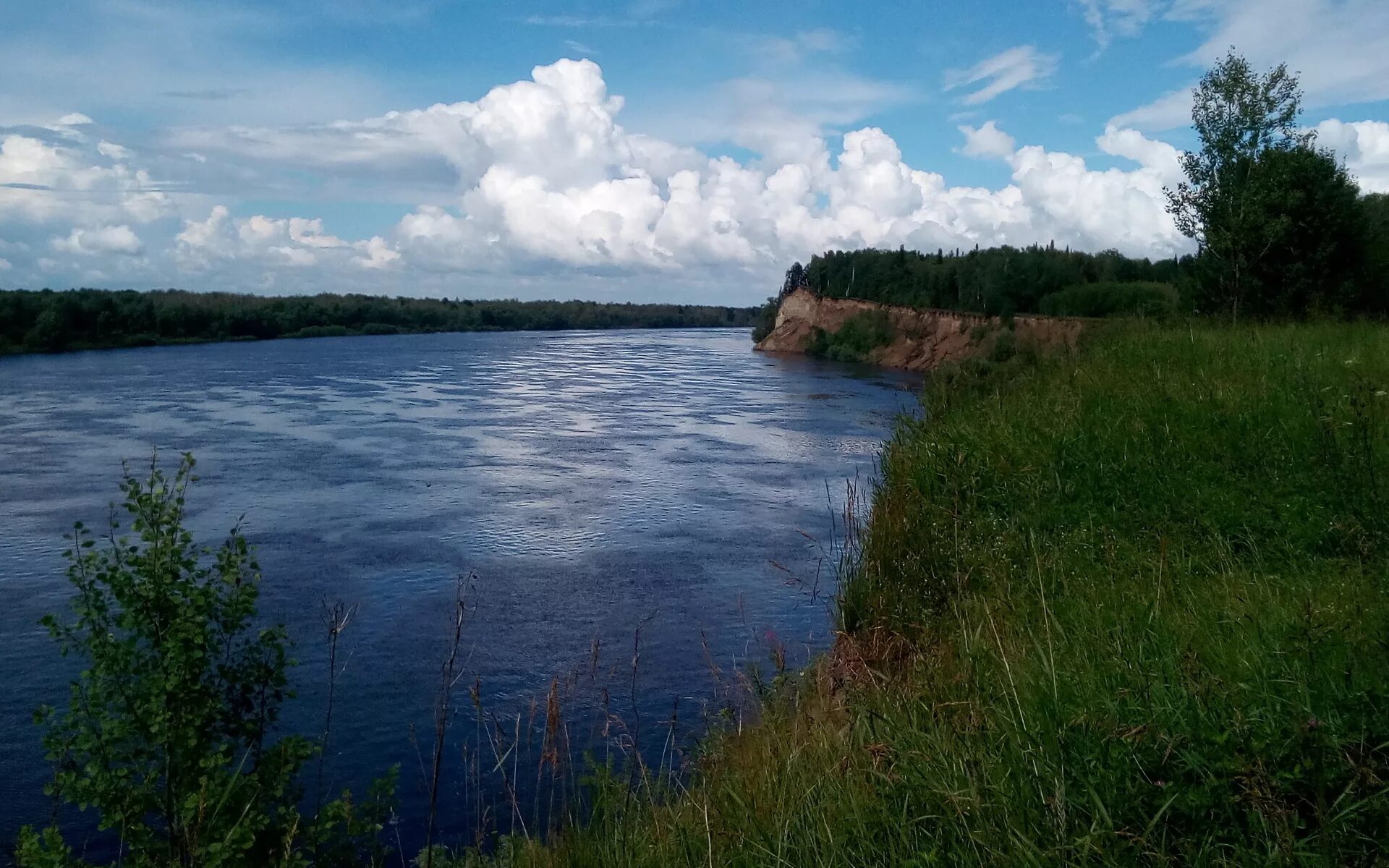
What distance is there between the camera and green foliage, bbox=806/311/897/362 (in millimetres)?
67000

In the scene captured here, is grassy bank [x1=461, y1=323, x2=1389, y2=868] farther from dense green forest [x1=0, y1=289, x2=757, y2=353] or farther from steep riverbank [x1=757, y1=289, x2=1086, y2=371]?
dense green forest [x1=0, y1=289, x2=757, y2=353]

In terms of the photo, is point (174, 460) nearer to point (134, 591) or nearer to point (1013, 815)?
point (134, 591)

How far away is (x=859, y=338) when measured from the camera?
68812 millimetres

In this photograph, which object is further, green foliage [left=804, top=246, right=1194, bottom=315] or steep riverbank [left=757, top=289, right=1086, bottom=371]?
green foliage [left=804, top=246, right=1194, bottom=315]

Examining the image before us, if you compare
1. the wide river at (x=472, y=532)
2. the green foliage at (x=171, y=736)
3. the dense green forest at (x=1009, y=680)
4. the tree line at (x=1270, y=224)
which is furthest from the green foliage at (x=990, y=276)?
the green foliage at (x=171, y=736)

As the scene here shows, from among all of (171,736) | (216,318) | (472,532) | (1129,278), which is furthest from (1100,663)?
(216,318)

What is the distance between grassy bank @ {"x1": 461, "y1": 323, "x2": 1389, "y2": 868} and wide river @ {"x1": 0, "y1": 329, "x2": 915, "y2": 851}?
5.67ft

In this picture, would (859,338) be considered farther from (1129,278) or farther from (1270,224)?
(1270,224)

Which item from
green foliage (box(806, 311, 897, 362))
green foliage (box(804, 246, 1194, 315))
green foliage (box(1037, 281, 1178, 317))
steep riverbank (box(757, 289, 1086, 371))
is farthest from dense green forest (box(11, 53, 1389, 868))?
green foliage (box(806, 311, 897, 362))

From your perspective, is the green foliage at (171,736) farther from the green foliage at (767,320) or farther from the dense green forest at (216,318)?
the green foliage at (767,320)

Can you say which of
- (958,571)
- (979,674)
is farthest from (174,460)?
(979,674)

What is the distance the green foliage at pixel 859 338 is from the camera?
220 feet

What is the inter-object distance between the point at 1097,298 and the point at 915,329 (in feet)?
45.2

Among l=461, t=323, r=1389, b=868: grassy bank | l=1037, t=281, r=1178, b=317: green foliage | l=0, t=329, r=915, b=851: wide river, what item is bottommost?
l=0, t=329, r=915, b=851: wide river
